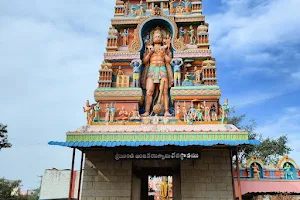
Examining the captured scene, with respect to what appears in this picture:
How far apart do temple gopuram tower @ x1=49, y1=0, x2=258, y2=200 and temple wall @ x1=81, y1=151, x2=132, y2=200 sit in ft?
0.15

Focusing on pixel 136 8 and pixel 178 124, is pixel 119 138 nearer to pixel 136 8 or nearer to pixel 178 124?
pixel 178 124

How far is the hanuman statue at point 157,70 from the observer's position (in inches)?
568

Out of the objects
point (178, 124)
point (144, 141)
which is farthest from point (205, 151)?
point (144, 141)

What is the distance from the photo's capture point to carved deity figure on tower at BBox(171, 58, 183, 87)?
47.5 ft

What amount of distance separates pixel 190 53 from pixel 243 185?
7593 mm

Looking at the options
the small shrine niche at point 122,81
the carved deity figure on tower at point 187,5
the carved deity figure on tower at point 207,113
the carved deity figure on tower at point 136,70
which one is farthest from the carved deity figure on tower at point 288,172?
the carved deity figure on tower at point 187,5

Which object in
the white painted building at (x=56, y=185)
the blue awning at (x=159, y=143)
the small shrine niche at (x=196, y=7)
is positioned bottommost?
the white painted building at (x=56, y=185)

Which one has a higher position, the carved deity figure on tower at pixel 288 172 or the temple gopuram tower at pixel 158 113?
the temple gopuram tower at pixel 158 113

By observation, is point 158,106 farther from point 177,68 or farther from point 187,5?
point 187,5

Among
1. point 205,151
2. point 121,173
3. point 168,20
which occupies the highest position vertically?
point 168,20

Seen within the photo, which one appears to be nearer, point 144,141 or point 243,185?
point 144,141

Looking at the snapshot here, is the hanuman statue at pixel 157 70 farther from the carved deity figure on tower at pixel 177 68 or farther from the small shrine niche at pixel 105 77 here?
the small shrine niche at pixel 105 77

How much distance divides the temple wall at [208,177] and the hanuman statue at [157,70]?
2.84 m

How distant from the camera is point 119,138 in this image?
37.8ft
